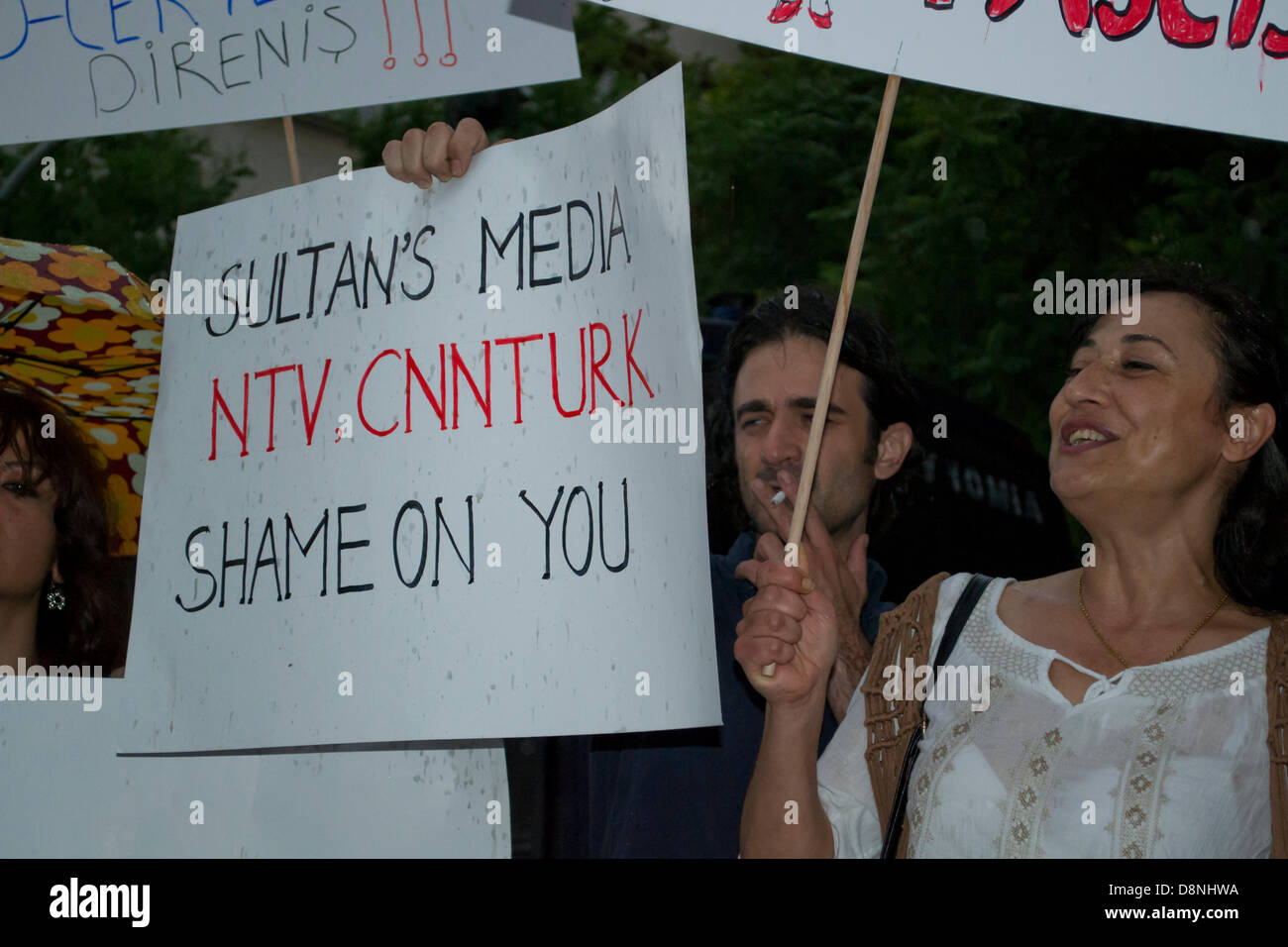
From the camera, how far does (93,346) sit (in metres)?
2.50

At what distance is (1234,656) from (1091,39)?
78cm

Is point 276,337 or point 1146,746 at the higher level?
point 276,337

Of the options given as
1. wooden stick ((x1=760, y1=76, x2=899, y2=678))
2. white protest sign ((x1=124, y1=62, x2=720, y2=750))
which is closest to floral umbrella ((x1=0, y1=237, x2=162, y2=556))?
white protest sign ((x1=124, y1=62, x2=720, y2=750))

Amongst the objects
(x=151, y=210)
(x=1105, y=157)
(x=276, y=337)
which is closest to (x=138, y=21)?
(x=276, y=337)

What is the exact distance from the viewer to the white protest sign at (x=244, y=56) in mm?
2428

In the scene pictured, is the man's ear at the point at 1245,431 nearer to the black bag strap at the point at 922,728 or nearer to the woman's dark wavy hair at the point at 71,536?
the black bag strap at the point at 922,728

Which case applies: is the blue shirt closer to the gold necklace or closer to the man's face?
the man's face

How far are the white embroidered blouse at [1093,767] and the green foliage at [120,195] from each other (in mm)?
A: 5798

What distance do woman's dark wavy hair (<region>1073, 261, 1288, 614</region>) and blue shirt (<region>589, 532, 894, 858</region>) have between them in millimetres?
543

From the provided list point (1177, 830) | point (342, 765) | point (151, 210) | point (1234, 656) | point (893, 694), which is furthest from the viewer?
point (151, 210)

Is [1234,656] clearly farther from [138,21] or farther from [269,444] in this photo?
[138,21]

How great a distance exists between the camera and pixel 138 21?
2535mm

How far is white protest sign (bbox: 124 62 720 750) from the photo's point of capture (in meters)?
1.88
